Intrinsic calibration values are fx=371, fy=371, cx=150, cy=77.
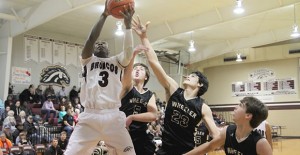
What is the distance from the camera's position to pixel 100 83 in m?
3.79

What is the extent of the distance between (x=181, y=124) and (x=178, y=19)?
43.2ft

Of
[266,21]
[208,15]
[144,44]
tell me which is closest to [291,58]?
[266,21]

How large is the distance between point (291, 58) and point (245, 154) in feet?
73.9

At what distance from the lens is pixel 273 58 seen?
24359 mm

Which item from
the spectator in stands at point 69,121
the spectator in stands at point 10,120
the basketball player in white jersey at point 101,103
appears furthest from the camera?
the spectator in stands at point 69,121

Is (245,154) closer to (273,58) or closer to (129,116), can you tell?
(129,116)

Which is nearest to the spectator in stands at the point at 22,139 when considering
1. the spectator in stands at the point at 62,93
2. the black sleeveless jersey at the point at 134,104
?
the spectator in stands at the point at 62,93

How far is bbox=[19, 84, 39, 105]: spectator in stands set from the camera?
15648mm

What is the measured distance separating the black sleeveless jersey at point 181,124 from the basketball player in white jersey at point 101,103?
1.50ft

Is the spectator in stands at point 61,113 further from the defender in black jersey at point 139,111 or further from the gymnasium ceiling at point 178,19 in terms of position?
the defender in black jersey at point 139,111

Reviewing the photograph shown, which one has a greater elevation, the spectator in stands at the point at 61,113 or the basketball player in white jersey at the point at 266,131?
the basketball player in white jersey at the point at 266,131

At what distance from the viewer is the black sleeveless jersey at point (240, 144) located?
330 cm

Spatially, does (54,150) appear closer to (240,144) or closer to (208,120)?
(208,120)

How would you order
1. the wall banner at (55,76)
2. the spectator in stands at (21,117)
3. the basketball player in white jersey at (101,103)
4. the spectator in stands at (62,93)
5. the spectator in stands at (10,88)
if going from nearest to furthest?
the basketball player in white jersey at (101,103) < the spectator in stands at (21,117) < the spectator in stands at (10,88) < the spectator in stands at (62,93) < the wall banner at (55,76)
